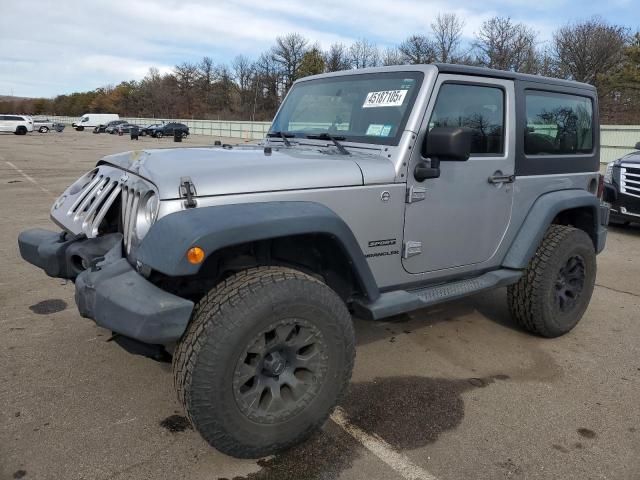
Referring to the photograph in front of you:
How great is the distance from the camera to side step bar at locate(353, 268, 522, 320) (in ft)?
9.94

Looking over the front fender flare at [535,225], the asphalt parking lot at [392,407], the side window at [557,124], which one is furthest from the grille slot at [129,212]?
the side window at [557,124]

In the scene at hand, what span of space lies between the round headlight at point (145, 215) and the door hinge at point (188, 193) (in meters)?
0.17

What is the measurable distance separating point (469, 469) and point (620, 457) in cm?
83

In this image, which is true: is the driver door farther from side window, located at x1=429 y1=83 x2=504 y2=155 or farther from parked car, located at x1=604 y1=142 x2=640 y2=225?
parked car, located at x1=604 y1=142 x2=640 y2=225

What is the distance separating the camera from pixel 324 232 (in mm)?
2658

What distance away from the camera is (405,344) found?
412 cm

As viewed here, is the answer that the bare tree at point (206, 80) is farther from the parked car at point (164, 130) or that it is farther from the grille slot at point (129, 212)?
the grille slot at point (129, 212)

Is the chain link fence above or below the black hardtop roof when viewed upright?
above

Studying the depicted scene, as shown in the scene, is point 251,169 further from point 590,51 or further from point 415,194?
point 590,51

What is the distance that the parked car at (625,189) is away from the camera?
8.61m

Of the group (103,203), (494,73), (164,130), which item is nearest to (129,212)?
(103,203)

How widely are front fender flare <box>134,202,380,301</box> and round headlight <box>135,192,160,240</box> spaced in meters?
0.12

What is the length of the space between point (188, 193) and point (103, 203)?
1039mm

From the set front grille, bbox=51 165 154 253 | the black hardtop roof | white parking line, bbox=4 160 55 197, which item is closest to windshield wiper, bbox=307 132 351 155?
the black hardtop roof
